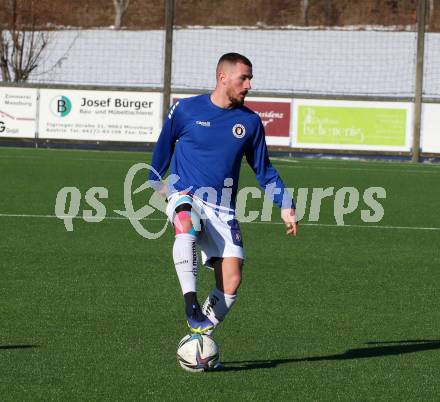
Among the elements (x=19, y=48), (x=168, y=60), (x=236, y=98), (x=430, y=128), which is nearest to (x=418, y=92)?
(x=430, y=128)

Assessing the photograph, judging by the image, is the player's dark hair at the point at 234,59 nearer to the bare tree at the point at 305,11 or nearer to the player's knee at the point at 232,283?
the player's knee at the point at 232,283

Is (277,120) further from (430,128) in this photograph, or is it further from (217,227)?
Answer: (217,227)

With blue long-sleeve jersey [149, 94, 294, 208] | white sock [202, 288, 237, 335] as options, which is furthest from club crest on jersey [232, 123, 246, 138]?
white sock [202, 288, 237, 335]

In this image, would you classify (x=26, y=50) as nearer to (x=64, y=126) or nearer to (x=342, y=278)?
(x=64, y=126)

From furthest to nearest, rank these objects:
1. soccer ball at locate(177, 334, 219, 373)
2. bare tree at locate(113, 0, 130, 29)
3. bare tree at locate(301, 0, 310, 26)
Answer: bare tree at locate(301, 0, 310, 26), bare tree at locate(113, 0, 130, 29), soccer ball at locate(177, 334, 219, 373)

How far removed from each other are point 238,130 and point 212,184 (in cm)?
38

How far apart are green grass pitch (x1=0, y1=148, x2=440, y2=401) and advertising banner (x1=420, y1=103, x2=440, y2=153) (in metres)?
11.1

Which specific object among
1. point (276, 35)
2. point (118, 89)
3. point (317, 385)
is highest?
point (276, 35)

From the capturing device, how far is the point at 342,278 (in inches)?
461

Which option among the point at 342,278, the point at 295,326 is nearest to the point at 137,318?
the point at 295,326

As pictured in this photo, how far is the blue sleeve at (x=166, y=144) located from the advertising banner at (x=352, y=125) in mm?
20782

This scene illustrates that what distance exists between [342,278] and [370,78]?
3248 centimetres

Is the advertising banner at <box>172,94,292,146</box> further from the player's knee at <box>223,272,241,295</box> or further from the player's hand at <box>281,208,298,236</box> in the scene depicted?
the player's knee at <box>223,272,241,295</box>

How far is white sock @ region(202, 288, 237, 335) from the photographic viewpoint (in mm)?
7629
